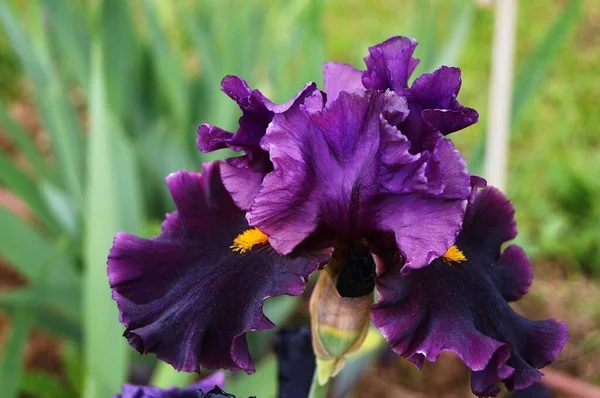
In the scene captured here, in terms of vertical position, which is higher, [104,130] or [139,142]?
[139,142]

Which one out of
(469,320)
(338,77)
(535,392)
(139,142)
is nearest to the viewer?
(469,320)

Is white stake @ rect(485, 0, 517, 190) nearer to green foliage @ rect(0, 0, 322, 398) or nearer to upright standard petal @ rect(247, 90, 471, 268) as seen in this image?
green foliage @ rect(0, 0, 322, 398)

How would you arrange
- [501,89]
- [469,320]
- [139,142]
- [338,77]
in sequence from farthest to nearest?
[139,142] < [501,89] < [338,77] < [469,320]

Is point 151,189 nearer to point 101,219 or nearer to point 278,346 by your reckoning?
point 101,219

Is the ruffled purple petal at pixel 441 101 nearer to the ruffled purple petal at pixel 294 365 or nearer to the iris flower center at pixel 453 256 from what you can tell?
the iris flower center at pixel 453 256

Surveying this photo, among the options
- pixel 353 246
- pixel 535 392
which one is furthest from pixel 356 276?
pixel 535 392

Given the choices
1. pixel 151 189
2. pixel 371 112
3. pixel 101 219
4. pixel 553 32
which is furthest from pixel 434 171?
pixel 151 189

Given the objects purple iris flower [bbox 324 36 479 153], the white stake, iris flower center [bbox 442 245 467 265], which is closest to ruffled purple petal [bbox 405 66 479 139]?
purple iris flower [bbox 324 36 479 153]

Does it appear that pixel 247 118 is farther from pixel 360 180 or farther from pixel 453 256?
pixel 453 256
